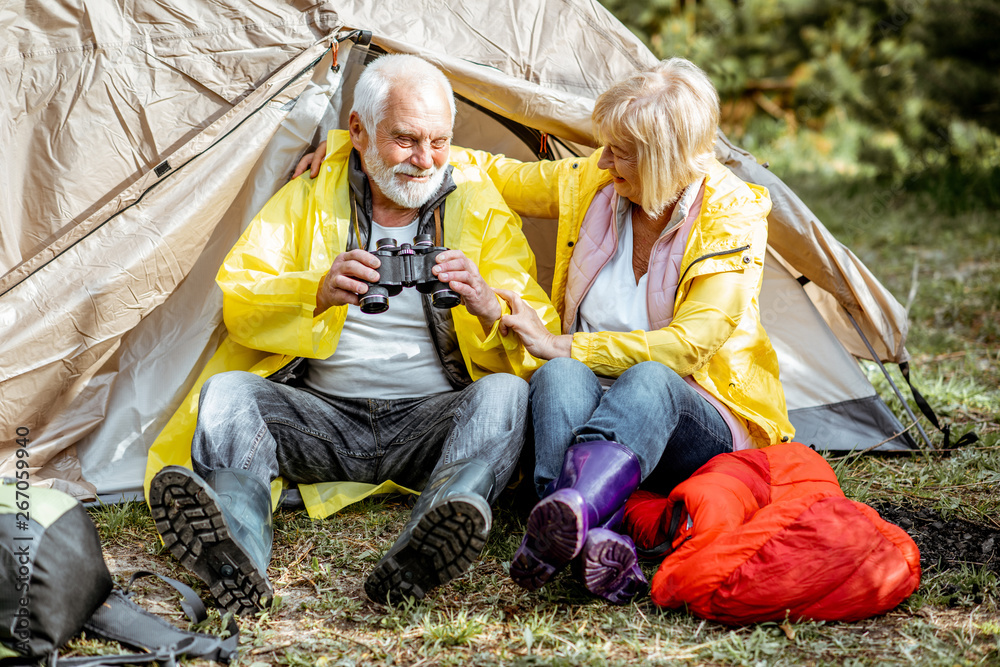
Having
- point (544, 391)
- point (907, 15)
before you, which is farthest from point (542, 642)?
point (907, 15)

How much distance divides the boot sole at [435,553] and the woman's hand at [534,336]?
0.69 metres

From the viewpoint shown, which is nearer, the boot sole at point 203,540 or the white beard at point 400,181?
the boot sole at point 203,540

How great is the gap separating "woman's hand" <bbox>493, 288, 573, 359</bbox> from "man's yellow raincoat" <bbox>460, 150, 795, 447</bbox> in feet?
0.12

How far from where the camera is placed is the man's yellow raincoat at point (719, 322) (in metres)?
2.42

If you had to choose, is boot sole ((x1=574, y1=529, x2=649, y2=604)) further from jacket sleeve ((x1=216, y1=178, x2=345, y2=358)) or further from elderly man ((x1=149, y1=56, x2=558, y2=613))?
jacket sleeve ((x1=216, y1=178, x2=345, y2=358))

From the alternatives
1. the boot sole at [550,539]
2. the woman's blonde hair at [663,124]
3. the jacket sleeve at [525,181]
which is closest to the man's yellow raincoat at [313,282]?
the jacket sleeve at [525,181]

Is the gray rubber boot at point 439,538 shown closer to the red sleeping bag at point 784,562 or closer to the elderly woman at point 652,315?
the elderly woman at point 652,315

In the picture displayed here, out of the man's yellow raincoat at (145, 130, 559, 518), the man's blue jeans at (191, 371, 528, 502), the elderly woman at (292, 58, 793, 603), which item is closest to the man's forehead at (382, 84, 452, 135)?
the man's yellow raincoat at (145, 130, 559, 518)

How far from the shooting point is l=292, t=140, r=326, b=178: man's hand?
2797 millimetres

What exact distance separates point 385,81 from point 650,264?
0.99m

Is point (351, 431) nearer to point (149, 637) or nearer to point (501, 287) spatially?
point (501, 287)

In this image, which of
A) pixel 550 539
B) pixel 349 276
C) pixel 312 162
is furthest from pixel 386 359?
pixel 550 539

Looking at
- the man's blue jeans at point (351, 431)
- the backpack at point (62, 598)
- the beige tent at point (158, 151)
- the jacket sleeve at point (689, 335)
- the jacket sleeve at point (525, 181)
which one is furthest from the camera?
the jacket sleeve at point (525, 181)

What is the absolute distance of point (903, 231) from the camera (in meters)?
6.07
